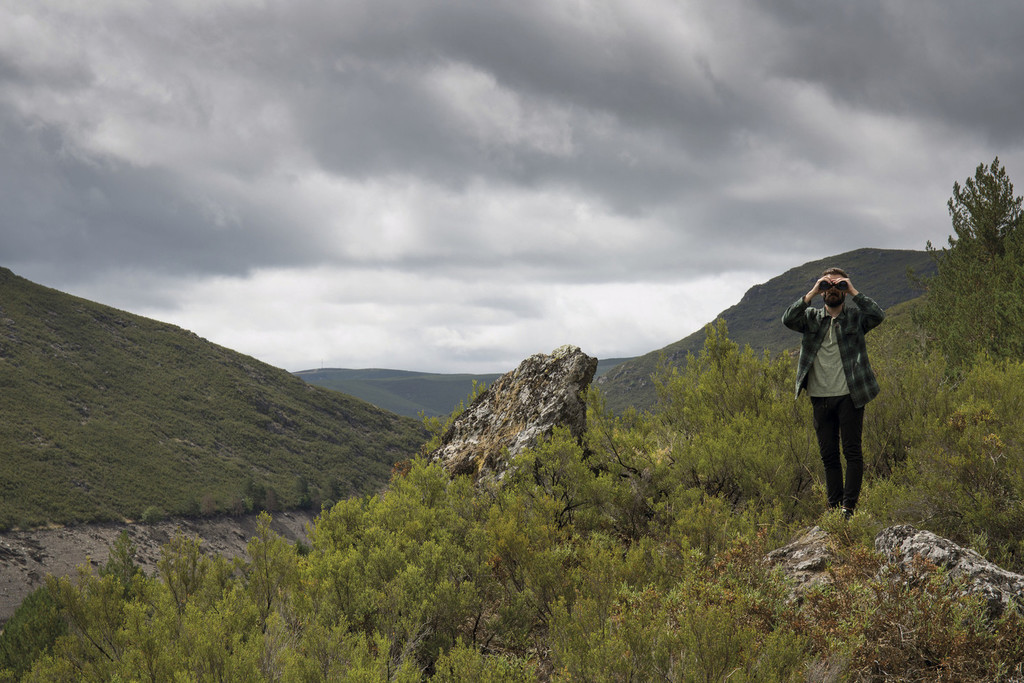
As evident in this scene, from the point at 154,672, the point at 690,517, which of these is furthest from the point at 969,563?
the point at 154,672

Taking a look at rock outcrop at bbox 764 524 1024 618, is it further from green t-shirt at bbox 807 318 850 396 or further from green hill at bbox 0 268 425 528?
green hill at bbox 0 268 425 528

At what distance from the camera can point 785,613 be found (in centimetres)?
315

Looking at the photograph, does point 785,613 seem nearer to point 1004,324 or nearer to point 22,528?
point 1004,324

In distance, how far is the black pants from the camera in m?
4.54

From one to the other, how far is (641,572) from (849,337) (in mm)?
2711

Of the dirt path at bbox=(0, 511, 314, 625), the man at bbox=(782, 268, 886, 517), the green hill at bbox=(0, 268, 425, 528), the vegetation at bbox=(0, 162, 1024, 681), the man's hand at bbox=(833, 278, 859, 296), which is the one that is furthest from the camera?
the green hill at bbox=(0, 268, 425, 528)

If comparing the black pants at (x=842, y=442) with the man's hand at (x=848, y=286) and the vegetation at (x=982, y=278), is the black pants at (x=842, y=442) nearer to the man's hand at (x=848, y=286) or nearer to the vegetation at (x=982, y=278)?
the man's hand at (x=848, y=286)

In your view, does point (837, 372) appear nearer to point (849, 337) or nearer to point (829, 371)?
point (829, 371)

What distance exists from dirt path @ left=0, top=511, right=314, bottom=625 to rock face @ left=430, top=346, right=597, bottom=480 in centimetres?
5015

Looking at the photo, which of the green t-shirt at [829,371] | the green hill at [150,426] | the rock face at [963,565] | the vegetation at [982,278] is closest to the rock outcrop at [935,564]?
the rock face at [963,565]

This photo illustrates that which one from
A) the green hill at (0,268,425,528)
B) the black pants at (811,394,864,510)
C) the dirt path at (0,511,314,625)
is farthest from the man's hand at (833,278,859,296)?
the green hill at (0,268,425,528)

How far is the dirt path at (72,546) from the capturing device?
62688mm

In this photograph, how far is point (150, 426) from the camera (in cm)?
10425

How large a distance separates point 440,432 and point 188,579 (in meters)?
4.10
